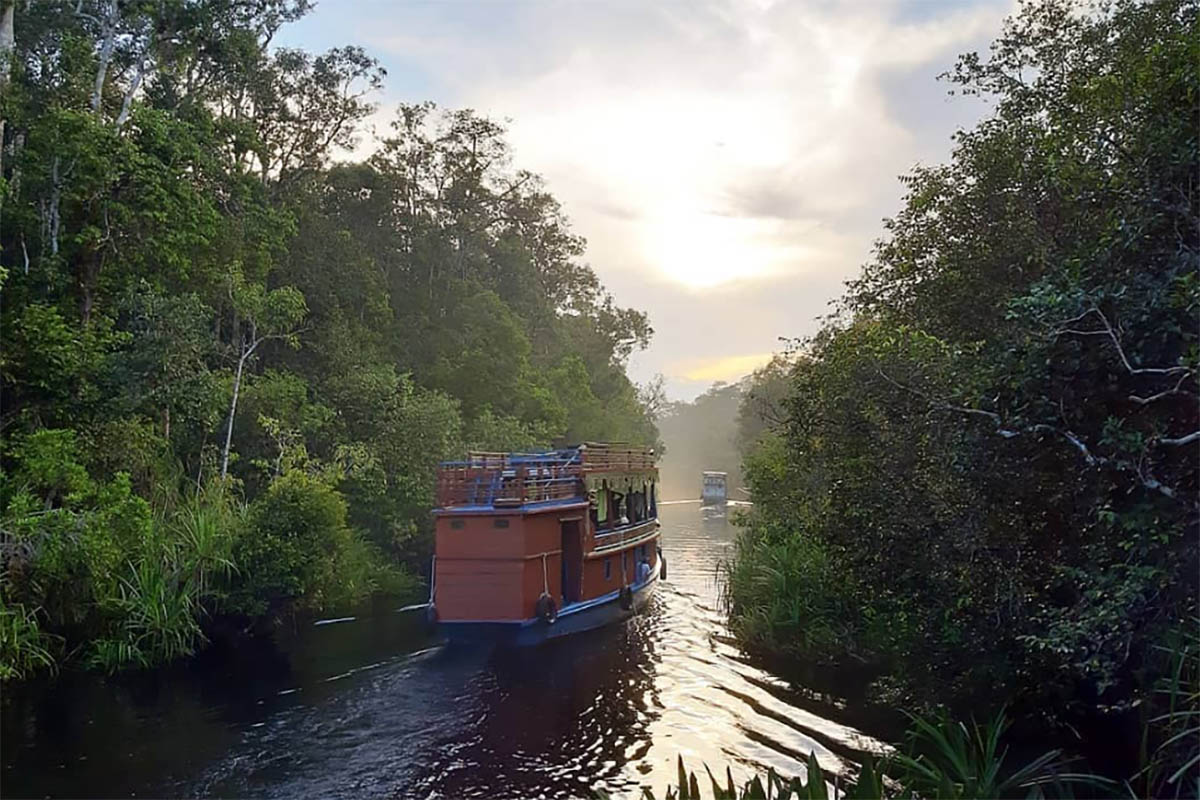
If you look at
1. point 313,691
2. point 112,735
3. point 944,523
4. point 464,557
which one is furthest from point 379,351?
point 944,523

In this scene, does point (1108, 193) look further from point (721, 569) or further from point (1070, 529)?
point (721, 569)

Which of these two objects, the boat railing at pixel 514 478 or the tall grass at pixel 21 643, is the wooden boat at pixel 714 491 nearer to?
the boat railing at pixel 514 478

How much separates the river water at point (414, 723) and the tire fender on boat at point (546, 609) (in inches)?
20.2

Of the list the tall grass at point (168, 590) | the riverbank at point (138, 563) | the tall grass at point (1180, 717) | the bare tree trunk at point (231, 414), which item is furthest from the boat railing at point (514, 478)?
the tall grass at point (1180, 717)

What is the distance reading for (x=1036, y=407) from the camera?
5109 mm

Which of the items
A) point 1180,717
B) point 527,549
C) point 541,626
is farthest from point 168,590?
point 1180,717

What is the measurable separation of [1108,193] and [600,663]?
8970 mm

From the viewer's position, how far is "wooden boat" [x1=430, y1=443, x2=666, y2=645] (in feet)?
42.1

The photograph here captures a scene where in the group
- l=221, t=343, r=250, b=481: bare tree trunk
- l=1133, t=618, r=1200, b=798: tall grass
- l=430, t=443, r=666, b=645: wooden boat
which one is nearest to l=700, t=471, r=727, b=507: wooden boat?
l=430, t=443, r=666, b=645: wooden boat

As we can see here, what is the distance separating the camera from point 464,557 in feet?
42.5

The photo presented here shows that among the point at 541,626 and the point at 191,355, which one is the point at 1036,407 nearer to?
the point at 541,626

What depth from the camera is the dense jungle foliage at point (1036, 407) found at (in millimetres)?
4750

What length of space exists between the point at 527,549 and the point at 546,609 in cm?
91

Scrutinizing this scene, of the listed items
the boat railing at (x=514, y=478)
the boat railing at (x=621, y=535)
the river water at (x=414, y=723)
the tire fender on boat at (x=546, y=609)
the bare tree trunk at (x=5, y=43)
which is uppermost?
the bare tree trunk at (x=5, y=43)
